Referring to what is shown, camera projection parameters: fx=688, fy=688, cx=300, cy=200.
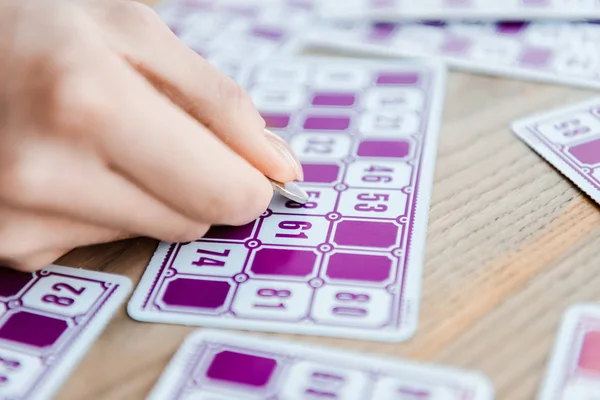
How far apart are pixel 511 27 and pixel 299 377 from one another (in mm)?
488

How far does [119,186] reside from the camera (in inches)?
16.7

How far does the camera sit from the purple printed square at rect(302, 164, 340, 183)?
1.77ft

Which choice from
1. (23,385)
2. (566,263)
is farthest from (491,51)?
(23,385)

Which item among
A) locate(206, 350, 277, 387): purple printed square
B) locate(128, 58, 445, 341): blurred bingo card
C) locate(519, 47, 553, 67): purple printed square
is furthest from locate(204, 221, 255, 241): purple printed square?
locate(519, 47, 553, 67): purple printed square

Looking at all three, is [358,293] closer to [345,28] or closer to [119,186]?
[119,186]

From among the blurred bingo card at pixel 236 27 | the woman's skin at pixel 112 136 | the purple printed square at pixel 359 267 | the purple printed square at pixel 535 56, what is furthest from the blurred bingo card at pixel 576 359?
the blurred bingo card at pixel 236 27

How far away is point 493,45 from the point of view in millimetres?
690

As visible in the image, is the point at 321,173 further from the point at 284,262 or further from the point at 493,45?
the point at 493,45

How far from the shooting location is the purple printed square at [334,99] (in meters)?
→ 0.63

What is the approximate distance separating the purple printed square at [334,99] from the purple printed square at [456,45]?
0.41 feet

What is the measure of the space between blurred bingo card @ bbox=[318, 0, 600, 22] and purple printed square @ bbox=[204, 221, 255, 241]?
0.35 m

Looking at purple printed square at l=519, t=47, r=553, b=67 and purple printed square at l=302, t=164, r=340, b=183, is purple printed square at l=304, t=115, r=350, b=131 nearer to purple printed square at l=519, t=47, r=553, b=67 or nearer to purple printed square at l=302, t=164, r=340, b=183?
purple printed square at l=302, t=164, r=340, b=183

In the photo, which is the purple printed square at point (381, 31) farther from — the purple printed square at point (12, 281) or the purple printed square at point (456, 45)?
the purple printed square at point (12, 281)

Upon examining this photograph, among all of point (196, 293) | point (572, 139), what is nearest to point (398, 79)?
point (572, 139)
